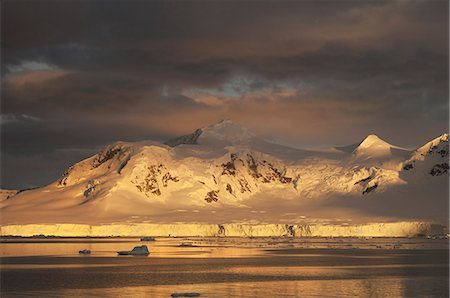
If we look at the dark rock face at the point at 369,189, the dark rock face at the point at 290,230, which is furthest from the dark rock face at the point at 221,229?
the dark rock face at the point at 369,189

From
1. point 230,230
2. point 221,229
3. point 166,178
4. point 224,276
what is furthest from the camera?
point 166,178

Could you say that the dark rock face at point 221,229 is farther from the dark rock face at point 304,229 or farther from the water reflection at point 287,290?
the water reflection at point 287,290

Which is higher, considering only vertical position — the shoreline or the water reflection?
the shoreline

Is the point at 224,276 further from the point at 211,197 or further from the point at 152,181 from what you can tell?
the point at 211,197

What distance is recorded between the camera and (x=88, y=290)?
47.8m

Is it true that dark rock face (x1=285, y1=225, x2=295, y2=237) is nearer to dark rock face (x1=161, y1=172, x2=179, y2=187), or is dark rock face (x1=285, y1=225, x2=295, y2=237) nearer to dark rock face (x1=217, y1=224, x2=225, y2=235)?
dark rock face (x1=217, y1=224, x2=225, y2=235)

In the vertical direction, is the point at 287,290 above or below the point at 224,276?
below

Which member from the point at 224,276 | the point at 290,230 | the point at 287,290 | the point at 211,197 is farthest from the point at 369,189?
the point at 287,290

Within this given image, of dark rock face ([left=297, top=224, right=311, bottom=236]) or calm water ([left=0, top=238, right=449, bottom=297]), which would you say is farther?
dark rock face ([left=297, top=224, right=311, bottom=236])

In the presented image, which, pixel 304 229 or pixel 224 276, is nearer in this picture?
pixel 224 276

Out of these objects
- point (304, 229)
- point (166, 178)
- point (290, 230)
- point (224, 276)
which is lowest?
point (224, 276)

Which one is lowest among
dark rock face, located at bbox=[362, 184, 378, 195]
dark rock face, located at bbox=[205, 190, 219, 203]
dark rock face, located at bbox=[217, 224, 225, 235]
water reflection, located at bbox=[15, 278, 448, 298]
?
water reflection, located at bbox=[15, 278, 448, 298]

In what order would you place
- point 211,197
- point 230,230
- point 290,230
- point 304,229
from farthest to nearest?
point 211,197 < point 290,230 < point 304,229 < point 230,230

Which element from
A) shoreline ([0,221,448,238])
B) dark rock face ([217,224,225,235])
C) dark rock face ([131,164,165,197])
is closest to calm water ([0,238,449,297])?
shoreline ([0,221,448,238])
